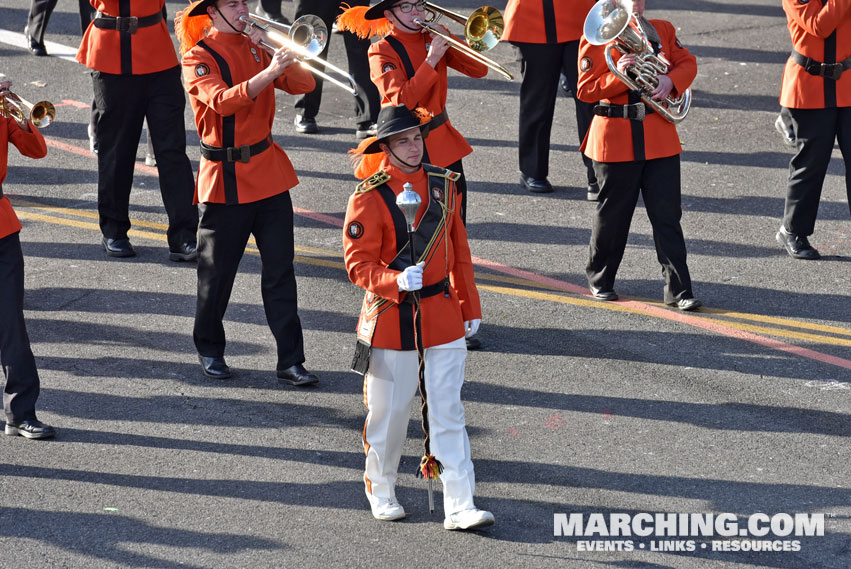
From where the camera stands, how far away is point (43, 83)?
12.2 m

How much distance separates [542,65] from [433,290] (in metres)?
4.61

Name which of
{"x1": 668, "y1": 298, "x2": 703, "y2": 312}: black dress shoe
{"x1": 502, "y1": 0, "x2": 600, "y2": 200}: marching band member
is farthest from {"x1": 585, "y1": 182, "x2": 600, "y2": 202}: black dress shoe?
{"x1": 668, "y1": 298, "x2": 703, "y2": 312}: black dress shoe

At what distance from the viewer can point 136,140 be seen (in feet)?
29.1

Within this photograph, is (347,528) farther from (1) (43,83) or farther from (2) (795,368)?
(1) (43,83)

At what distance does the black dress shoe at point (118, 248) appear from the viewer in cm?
897

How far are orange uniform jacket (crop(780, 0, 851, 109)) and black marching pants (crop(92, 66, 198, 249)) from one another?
429 centimetres

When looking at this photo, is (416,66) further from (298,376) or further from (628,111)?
(298,376)

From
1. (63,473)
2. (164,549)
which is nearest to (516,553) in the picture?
(164,549)

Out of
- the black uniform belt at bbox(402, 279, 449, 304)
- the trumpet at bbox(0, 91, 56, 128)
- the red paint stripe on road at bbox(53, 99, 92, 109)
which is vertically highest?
the trumpet at bbox(0, 91, 56, 128)

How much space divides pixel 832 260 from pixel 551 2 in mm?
2969

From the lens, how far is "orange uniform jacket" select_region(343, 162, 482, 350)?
5.75m

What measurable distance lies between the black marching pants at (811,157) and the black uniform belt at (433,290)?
13.0ft

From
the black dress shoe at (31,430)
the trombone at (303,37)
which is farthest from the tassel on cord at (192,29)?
the black dress shoe at (31,430)

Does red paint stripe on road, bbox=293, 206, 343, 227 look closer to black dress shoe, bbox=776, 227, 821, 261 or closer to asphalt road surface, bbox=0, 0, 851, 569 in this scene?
asphalt road surface, bbox=0, 0, 851, 569
